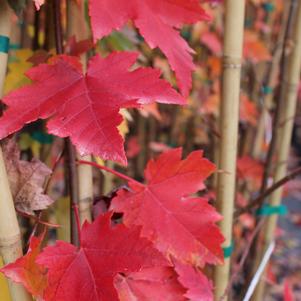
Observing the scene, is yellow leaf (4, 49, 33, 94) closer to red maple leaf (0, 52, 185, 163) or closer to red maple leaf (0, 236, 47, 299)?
red maple leaf (0, 52, 185, 163)

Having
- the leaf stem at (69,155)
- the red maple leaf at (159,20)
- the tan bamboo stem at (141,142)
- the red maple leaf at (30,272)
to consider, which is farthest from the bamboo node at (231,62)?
the tan bamboo stem at (141,142)

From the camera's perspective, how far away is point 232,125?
69cm

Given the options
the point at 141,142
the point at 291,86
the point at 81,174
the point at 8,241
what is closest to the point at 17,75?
the point at 81,174

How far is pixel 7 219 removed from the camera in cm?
50

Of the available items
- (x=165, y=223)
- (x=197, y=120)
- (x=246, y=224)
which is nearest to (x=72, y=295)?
(x=165, y=223)

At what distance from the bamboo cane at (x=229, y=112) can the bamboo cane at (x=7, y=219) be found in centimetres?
29

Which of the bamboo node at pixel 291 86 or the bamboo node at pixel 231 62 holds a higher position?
the bamboo node at pixel 231 62

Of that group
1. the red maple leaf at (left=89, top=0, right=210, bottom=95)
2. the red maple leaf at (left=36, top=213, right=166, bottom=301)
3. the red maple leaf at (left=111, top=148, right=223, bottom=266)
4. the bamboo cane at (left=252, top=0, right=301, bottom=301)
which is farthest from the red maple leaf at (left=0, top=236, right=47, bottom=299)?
the bamboo cane at (left=252, top=0, right=301, bottom=301)

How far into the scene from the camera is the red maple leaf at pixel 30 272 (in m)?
0.46

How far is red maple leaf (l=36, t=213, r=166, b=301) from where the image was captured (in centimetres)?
47

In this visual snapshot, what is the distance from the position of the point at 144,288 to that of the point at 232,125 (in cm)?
27

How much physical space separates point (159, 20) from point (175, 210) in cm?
23

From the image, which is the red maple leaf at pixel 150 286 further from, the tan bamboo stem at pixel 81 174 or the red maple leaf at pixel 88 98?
the red maple leaf at pixel 88 98

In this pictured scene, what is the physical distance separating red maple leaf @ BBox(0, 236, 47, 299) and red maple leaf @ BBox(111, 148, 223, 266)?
0.12 metres
